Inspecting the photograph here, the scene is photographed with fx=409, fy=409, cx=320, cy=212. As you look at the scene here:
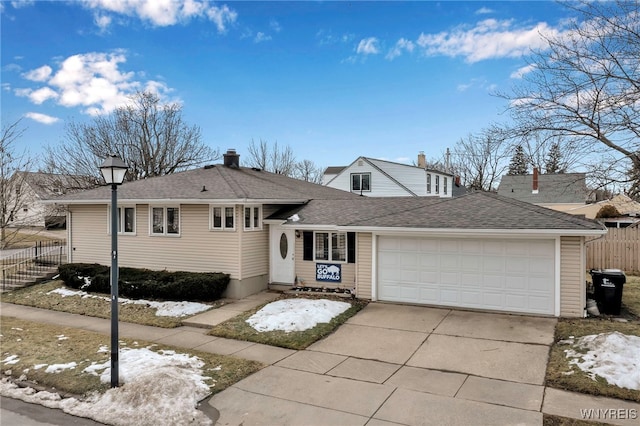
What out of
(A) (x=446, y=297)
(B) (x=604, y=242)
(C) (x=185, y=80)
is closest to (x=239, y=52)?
(C) (x=185, y=80)

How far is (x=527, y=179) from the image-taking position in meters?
36.2

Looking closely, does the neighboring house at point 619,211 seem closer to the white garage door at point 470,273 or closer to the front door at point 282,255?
the white garage door at point 470,273

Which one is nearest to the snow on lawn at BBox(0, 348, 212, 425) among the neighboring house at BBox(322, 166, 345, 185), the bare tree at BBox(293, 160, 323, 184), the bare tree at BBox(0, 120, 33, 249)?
the bare tree at BBox(0, 120, 33, 249)

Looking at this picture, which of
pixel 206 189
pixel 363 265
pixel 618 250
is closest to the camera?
pixel 363 265

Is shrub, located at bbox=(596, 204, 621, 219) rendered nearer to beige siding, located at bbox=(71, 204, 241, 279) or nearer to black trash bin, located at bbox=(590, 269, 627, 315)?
→ black trash bin, located at bbox=(590, 269, 627, 315)

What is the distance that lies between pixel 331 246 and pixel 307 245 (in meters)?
0.91

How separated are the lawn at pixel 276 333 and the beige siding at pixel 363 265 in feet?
5.69

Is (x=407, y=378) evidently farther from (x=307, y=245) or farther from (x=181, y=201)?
(x=181, y=201)

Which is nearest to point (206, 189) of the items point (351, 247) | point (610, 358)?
point (351, 247)

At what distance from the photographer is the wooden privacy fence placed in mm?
17656

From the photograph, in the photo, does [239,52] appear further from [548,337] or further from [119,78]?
[548,337]

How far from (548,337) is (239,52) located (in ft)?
51.9

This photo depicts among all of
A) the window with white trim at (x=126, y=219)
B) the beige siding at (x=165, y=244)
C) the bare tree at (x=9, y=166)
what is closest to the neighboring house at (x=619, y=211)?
the beige siding at (x=165, y=244)

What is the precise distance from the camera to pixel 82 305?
13234 mm
